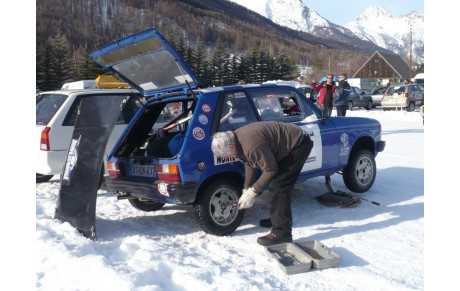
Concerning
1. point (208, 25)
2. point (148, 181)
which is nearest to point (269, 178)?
point (148, 181)

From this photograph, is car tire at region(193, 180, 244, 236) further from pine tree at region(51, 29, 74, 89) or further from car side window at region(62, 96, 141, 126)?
pine tree at region(51, 29, 74, 89)

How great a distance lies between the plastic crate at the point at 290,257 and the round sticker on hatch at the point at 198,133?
1345 millimetres

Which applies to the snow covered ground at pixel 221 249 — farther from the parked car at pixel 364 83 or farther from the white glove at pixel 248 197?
the parked car at pixel 364 83

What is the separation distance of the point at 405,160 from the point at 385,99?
17.0 meters

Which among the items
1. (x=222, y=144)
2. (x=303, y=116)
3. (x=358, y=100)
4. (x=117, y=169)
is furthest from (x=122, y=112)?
(x=358, y=100)

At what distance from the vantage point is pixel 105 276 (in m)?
3.22

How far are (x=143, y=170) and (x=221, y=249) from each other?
132 centimetres

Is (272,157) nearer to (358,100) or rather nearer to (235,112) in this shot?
(235,112)

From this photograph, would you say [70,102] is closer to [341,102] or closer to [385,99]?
[341,102]

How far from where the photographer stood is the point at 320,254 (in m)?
3.98

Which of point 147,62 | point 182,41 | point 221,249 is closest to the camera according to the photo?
point 221,249

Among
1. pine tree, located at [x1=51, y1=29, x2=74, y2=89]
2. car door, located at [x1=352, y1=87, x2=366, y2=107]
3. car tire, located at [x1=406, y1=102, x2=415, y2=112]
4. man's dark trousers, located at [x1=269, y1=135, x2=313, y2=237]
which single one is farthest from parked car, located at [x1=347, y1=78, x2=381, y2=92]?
man's dark trousers, located at [x1=269, y1=135, x2=313, y2=237]

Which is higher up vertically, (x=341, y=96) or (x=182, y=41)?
(x=182, y=41)
